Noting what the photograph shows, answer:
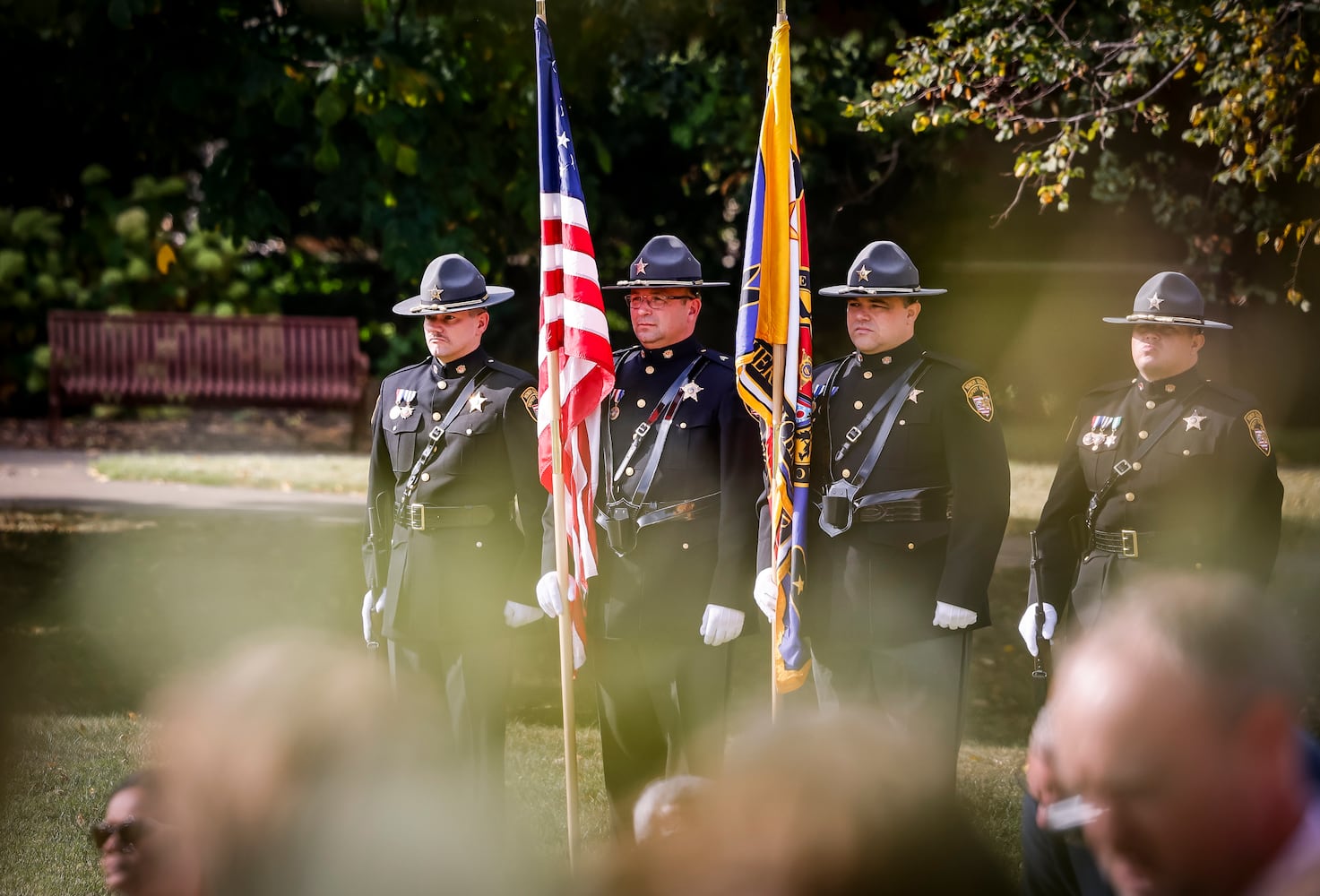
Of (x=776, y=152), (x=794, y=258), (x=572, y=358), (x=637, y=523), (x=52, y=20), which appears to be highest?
(x=52, y=20)

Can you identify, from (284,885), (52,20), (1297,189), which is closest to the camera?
(284,885)

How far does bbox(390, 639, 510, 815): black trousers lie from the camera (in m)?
4.89

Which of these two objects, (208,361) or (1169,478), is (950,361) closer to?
(1169,478)

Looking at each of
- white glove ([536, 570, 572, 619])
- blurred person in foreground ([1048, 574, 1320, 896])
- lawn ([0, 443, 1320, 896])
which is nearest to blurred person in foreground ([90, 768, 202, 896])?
blurred person in foreground ([1048, 574, 1320, 896])

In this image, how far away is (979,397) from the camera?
4.60 metres

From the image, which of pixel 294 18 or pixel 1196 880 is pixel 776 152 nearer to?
pixel 1196 880

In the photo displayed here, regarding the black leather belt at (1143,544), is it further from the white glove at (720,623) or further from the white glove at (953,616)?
the white glove at (720,623)

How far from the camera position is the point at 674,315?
187 inches

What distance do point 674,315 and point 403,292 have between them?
1417cm

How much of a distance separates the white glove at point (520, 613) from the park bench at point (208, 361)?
13256 millimetres

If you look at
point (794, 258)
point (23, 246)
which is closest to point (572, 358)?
point (794, 258)

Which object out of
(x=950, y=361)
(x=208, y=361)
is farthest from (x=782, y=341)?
(x=208, y=361)

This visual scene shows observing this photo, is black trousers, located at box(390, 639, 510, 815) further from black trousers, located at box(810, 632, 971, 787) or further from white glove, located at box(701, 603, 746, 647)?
black trousers, located at box(810, 632, 971, 787)

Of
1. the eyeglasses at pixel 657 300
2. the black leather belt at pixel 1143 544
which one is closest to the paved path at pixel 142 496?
the eyeglasses at pixel 657 300
